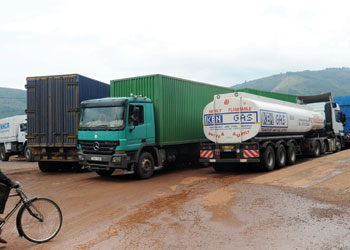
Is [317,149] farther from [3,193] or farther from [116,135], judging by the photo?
[3,193]

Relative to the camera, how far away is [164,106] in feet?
39.3

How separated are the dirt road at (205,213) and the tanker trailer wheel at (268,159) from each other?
1.17 m

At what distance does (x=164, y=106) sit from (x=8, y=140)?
14.7m

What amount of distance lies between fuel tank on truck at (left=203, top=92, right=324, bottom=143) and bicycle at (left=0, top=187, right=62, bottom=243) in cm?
776

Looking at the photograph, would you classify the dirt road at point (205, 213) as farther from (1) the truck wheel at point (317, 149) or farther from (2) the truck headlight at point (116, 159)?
(1) the truck wheel at point (317, 149)

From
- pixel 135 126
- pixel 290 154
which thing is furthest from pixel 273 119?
pixel 135 126

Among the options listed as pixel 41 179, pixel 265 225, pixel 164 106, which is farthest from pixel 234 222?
pixel 41 179

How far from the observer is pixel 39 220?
492 cm

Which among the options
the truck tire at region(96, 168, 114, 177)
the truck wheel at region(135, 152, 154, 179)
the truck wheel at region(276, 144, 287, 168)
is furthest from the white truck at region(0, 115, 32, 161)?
the truck wheel at region(276, 144, 287, 168)

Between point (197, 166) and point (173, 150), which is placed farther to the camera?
point (197, 166)

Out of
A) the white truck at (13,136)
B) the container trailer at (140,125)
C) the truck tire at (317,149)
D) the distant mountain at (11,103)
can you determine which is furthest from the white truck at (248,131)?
the distant mountain at (11,103)

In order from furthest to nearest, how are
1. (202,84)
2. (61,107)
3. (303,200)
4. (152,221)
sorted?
(202,84)
(61,107)
(303,200)
(152,221)

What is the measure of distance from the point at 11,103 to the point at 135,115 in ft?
479

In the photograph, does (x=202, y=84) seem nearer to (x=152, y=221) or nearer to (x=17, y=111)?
(x=152, y=221)
